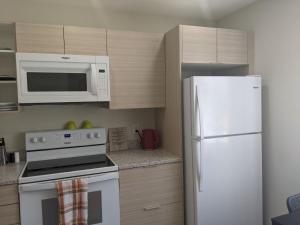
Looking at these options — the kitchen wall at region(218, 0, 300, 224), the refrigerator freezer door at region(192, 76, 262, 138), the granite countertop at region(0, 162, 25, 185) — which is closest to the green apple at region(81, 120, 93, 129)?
the granite countertop at region(0, 162, 25, 185)

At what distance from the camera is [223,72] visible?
283 cm

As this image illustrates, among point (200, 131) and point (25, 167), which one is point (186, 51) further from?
point (25, 167)

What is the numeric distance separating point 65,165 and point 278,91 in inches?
77.4

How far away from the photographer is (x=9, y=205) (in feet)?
5.75

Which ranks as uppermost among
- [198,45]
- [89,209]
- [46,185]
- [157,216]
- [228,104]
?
[198,45]

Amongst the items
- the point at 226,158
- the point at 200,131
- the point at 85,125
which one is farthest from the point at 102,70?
the point at 226,158

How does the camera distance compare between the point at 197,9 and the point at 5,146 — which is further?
the point at 197,9

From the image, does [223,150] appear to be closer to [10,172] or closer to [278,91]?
[278,91]

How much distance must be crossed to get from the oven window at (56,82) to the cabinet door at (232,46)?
1.27 m

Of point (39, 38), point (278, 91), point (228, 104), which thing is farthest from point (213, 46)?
point (39, 38)

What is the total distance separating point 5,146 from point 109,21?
157 centimetres

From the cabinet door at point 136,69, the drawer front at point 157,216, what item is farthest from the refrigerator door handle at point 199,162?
the cabinet door at point 136,69

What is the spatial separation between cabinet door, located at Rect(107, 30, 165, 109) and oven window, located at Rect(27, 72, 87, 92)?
0.96 ft

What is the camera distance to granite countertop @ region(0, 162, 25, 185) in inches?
68.6
